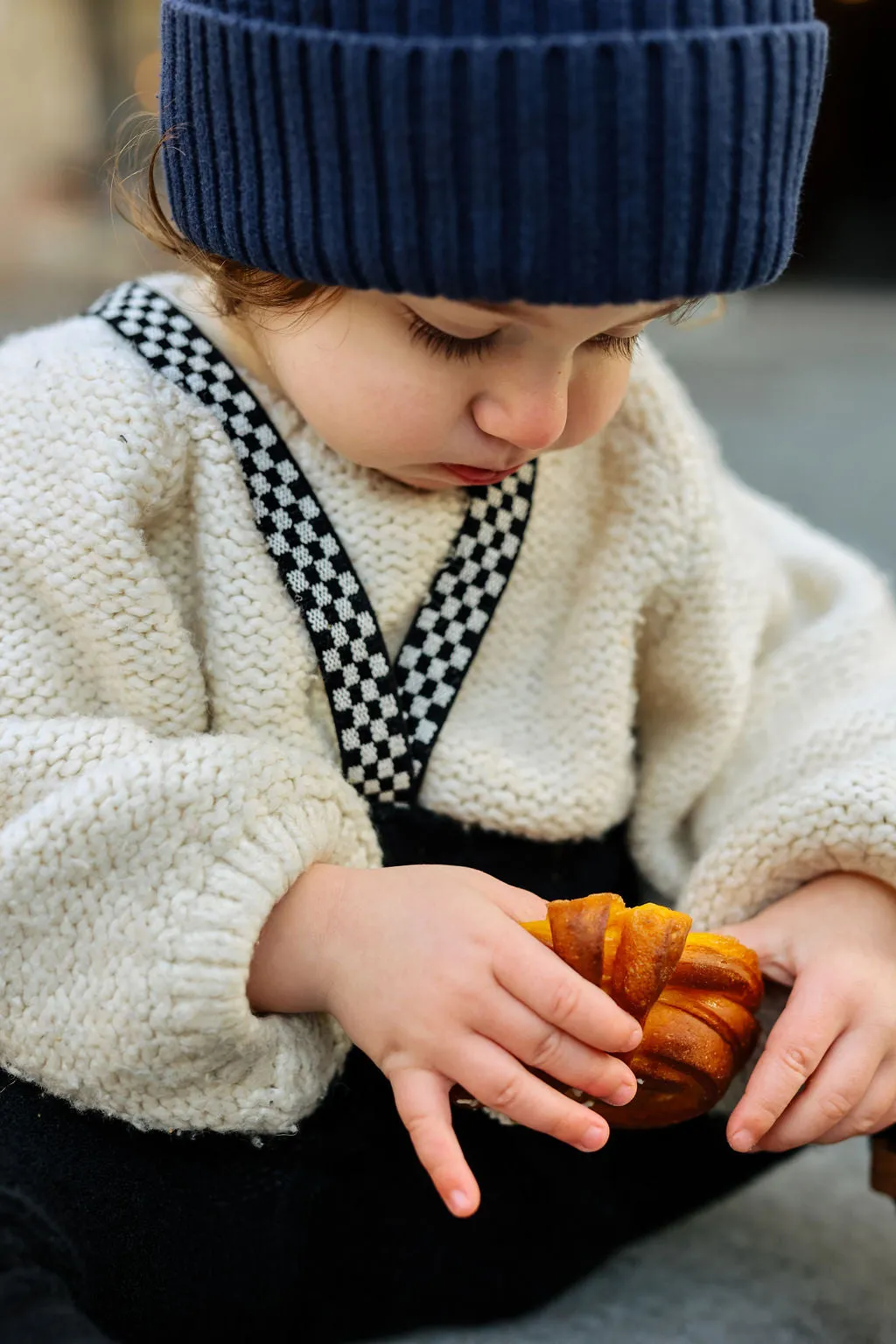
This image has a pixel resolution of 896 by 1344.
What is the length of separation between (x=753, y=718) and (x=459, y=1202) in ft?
1.00

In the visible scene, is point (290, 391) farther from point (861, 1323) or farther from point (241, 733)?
point (861, 1323)

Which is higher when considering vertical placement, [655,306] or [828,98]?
[655,306]

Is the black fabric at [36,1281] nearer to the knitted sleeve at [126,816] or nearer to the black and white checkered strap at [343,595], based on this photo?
the knitted sleeve at [126,816]

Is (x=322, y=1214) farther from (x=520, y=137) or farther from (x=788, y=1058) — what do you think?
(x=520, y=137)

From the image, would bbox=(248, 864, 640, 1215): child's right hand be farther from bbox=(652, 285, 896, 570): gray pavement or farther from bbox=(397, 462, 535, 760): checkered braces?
bbox=(652, 285, 896, 570): gray pavement

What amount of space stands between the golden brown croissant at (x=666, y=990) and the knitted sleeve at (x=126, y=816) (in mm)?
102

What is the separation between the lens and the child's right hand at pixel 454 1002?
440 mm

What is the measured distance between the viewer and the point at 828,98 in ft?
8.27

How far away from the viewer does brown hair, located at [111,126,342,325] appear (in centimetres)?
49

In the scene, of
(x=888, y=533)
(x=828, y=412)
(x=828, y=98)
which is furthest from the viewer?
(x=828, y=98)

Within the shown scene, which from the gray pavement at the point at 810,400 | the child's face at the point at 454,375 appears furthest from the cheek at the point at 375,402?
the gray pavement at the point at 810,400

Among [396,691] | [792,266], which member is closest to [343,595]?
[396,691]

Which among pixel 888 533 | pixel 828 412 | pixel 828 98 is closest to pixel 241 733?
pixel 888 533

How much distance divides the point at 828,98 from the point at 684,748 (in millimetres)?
2241
